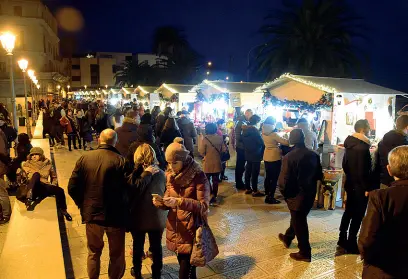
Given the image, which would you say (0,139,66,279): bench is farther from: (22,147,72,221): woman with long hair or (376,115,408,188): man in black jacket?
(376,115,408,188): man in black jacket

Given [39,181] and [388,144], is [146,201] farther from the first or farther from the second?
[388,144]

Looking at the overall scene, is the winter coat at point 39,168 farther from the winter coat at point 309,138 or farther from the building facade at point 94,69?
the building facade at point 94,69

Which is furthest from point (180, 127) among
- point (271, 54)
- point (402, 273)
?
point (271, 54)

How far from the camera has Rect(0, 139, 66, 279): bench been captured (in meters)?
3.72

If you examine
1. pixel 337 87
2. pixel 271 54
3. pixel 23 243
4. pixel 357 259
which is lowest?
pixel 357 259

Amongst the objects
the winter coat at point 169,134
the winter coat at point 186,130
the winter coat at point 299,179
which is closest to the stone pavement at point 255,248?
the winter coat at point 299,179

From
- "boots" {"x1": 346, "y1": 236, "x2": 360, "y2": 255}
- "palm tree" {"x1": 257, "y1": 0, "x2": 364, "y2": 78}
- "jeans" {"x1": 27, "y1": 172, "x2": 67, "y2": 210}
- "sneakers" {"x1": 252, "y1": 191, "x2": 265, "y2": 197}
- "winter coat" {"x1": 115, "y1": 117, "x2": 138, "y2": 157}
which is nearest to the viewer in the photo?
"boots" {"x1": 346, "y1": 236, "x2": 360, "y2": 255}

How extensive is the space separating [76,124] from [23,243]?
389 inches

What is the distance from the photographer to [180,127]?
9664mm

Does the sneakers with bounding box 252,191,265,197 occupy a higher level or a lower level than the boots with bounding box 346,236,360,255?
higher

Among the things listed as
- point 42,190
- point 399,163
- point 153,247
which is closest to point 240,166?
point 42,190

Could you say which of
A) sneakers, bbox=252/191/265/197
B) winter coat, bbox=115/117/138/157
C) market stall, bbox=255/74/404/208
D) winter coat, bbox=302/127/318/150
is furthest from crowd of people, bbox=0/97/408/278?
market stall, bbox=255/74/404/208

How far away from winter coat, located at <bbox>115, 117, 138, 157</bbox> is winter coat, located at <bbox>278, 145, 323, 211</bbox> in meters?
3.31

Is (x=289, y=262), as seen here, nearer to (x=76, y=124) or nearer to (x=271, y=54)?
(x=76, y=124)
